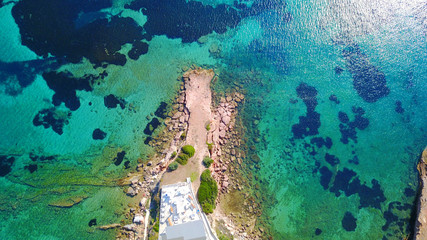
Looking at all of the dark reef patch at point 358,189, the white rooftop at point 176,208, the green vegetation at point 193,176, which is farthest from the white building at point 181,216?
the dark reef patch at point 358,189

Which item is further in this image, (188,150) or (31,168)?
(31,168)

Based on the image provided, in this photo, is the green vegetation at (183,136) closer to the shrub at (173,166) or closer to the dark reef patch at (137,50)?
the shrub at (173,166)

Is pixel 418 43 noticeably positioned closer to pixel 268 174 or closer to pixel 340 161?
pixel 340 161

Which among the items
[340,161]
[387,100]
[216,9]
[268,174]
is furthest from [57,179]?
[387,100]

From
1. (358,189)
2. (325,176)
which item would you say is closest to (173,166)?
(325,176)

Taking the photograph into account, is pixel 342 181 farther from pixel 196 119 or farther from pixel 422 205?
pixel 196 119
